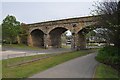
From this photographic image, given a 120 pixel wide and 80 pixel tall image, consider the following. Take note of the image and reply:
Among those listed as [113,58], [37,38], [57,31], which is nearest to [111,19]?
[113,58]

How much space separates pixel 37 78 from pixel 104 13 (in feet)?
60.5

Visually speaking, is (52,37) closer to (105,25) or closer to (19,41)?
(19,41)

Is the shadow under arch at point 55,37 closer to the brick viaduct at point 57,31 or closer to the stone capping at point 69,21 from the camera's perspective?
the brick viaduct at point 57,31

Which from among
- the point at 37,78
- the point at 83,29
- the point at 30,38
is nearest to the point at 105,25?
the point at 37,78

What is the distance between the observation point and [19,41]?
80.3 meters

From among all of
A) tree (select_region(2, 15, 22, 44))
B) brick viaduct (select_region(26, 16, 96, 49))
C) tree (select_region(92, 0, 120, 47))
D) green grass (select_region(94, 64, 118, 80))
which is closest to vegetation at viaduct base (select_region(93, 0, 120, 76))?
tree (select_region(92, 0, 120, 47))

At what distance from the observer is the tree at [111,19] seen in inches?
1097

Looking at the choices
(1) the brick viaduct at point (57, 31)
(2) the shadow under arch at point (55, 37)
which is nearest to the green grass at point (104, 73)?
(1) the brick viaduct at point (57, 31)

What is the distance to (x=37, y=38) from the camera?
83188mm

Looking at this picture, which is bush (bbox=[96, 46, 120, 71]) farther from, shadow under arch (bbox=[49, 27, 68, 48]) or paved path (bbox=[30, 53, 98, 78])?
shadow under arch (bbox=[49, 27, 68, 48])

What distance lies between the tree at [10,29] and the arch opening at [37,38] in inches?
242

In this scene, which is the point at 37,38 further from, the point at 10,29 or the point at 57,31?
the point at 10,29

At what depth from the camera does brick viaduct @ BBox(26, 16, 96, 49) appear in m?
61.2

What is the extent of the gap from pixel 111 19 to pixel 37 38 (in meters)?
56.2
